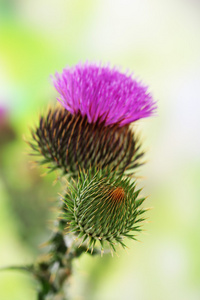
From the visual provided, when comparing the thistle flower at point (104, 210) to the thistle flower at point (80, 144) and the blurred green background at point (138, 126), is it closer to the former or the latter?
the thistle flower at point (80, 144)

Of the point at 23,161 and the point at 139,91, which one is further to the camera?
the point at 23,161

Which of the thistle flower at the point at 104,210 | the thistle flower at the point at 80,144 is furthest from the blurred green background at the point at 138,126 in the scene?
the thistle flower at the point at 104,210

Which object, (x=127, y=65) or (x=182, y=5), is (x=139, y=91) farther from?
(x=182, y=5)

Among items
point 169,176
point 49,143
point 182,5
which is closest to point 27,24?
point 182,5

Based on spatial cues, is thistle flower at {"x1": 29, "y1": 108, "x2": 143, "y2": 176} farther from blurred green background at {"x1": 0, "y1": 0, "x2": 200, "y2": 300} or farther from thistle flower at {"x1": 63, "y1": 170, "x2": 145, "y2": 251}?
blurred green background at {"x1": 0, "y1": 0, "x2": 200, "y2": 300}

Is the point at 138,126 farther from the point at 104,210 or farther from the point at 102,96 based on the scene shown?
the point at 104,210
